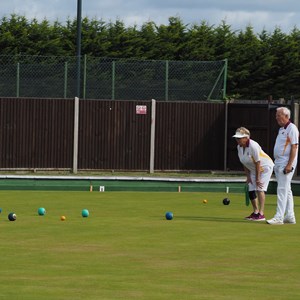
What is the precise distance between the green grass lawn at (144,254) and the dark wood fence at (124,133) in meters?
9.12

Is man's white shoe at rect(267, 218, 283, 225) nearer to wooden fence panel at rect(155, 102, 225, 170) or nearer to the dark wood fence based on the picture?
the dark wood fence

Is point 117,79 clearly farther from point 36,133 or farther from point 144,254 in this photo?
point 144,254

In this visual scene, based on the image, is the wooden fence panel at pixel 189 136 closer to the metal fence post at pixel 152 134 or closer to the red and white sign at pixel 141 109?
the metal fence post at pixel 152 134

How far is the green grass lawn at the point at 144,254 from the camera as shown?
9.30 m

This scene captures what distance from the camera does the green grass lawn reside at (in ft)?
30.5

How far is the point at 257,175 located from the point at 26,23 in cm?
1973

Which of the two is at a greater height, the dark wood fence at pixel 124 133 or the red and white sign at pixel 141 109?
the red and white sign at pixel 141 109

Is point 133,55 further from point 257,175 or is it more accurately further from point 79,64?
point 257,175

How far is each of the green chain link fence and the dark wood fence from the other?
1.70 ft

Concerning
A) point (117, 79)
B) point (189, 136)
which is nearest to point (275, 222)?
point (189, 136)

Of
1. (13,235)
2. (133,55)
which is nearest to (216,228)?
(13,235)

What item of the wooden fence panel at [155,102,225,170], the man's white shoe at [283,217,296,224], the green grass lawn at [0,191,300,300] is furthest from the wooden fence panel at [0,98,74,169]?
the man's white shoe at [283,217,296,224]

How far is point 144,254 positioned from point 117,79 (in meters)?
17.1

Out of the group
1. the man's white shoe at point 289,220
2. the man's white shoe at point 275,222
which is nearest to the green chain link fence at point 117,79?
the man's white shoe at point 289,220
